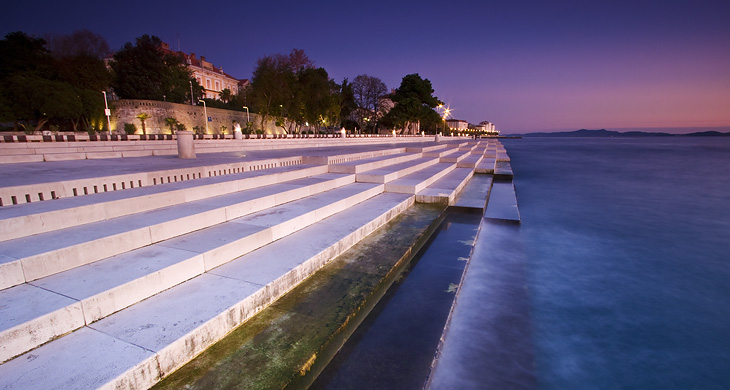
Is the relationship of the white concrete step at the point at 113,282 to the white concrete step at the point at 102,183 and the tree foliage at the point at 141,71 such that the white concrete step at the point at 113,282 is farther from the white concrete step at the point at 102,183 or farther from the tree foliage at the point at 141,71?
the tree foliage at the point at 141,71

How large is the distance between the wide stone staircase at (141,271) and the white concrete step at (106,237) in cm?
1

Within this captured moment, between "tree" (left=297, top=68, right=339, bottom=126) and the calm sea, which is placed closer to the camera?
the calm sea

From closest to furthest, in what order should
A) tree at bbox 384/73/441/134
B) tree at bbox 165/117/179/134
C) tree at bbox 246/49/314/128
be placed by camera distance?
tree at bbox 246/49/314/128 < tree at bbox 165/117/179/134 < tree at bbox 384/73/441/134

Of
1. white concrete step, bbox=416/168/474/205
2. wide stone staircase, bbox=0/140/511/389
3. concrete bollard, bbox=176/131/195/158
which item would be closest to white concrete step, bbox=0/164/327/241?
wide stone staircase, bbox=0/140/511/389

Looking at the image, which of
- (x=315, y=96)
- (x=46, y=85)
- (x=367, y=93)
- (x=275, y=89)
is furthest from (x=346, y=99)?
(x=46, y=85)

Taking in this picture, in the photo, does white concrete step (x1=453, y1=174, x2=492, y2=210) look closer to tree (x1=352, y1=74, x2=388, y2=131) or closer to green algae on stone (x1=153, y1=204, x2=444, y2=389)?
green algae on stone (x1=153, y1=204, x2=444, y2=389)

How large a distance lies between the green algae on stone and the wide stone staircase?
0.43ft

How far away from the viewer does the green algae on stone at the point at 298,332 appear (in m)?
2.28

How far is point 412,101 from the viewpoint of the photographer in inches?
2088

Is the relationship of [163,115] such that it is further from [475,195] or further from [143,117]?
[475,195]

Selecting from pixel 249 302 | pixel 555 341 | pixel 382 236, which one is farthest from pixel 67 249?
pixel 555 341

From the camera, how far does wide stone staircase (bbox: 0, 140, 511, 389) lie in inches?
83.1

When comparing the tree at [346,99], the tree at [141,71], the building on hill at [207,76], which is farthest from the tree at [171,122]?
the building on hill at [207,76]

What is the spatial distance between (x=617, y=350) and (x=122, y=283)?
5.68 metres
